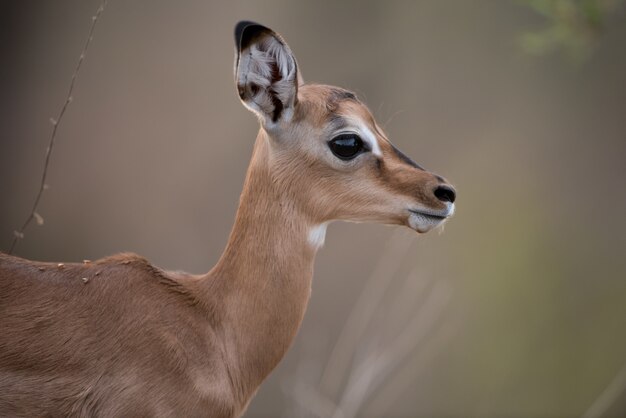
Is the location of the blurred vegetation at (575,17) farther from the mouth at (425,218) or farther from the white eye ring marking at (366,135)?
the mouth at (425,218)

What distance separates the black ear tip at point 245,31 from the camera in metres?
4.50

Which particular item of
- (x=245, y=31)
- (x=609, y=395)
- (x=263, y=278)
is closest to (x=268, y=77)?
(x=245, y=31)

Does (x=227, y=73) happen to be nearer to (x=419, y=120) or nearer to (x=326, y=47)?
(x=326, y=47)

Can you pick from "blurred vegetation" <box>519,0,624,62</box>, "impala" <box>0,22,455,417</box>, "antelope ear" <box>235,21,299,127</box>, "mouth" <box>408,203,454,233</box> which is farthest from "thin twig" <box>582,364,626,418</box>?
"antelope ear" <box>235,21,299,127</box>

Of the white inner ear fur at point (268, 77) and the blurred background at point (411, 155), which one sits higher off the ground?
the white inner ear fur at point (268, 77)

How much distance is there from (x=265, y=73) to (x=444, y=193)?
877mm

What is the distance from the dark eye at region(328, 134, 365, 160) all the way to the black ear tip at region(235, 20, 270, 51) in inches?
21.8

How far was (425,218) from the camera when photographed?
4684mm

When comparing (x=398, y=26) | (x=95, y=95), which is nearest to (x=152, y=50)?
(x=95, y=95)

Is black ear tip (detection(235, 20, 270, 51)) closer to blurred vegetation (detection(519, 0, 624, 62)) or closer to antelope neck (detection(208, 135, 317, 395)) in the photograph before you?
antelope neck (detection(208, 135, 317, 395))

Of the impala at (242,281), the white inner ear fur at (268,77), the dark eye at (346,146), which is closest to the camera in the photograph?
the impala at (242,281)

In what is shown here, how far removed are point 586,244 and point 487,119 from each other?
147cm

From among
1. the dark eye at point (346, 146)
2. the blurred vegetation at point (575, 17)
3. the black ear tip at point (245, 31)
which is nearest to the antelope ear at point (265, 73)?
the black ear tip at point (245, 31)

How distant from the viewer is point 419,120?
10.7m
